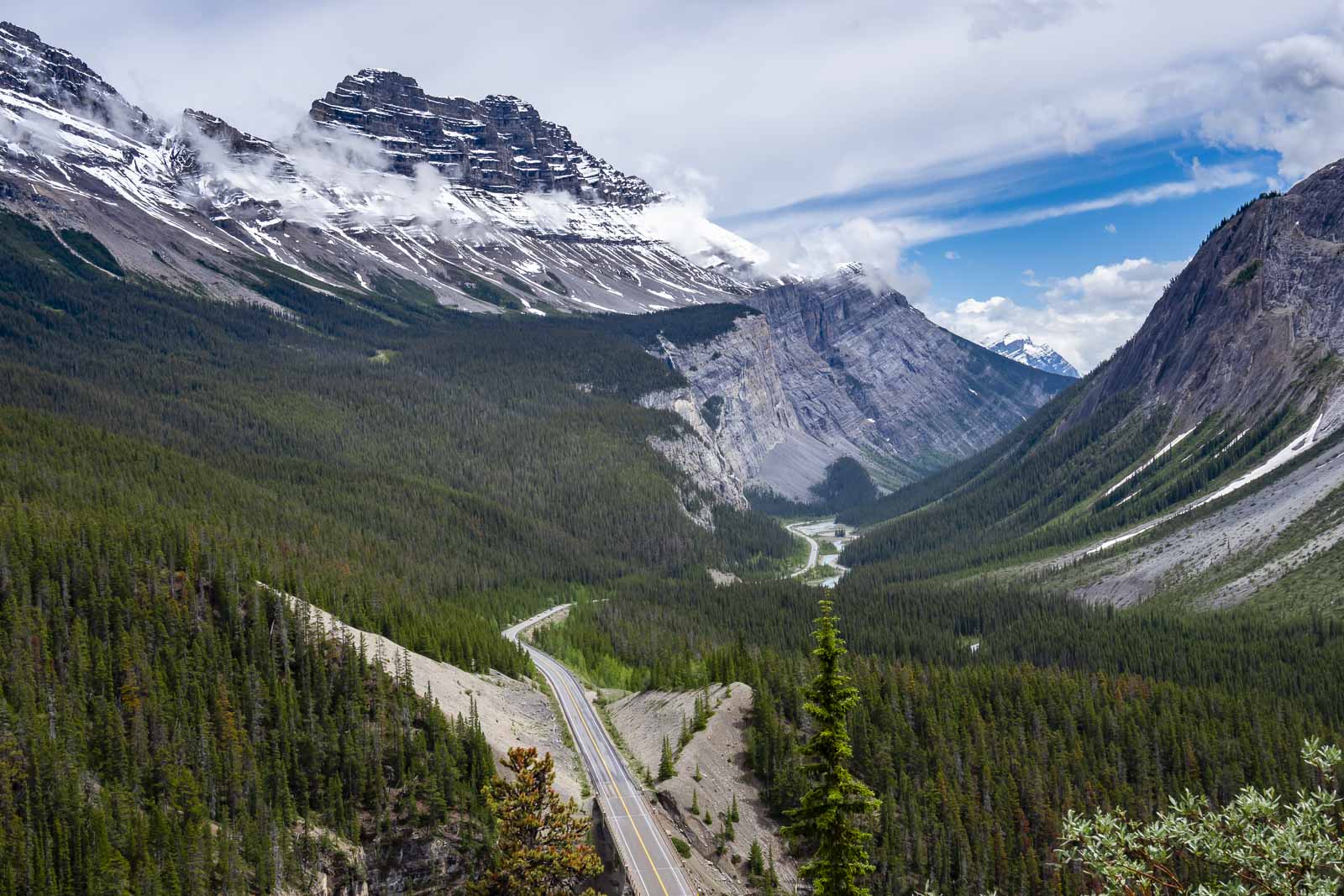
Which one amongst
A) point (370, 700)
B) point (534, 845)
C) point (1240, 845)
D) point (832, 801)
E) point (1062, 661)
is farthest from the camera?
point (1062, 661)

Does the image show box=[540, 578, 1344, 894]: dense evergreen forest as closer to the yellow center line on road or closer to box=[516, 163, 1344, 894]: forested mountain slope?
box=[516, 163, 1344, 894]: forested mountain slope

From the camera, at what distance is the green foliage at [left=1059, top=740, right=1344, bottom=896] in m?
19.6

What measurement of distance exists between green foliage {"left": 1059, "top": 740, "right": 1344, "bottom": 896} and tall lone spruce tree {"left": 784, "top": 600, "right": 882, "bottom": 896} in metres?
15.3

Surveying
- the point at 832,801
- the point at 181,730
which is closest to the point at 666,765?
the point at 181,730

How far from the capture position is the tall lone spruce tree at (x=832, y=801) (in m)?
36.6

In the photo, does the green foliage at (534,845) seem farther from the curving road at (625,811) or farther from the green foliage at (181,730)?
the green foliage at (181,730)

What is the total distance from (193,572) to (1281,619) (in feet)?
420

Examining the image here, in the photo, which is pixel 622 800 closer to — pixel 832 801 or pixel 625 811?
pixel 625 811

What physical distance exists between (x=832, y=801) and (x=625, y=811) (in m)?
35.6

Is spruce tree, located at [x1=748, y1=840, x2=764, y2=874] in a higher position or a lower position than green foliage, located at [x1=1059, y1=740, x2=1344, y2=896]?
lower

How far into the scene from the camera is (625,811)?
6888 centimetres

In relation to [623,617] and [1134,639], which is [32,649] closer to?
[623,617]

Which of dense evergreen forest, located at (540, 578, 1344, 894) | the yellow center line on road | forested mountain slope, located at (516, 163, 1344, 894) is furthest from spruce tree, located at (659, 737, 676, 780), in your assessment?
forested mountain slope, located at (516, 163, 1344, 894)

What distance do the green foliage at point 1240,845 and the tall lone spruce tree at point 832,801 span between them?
15.3 m
